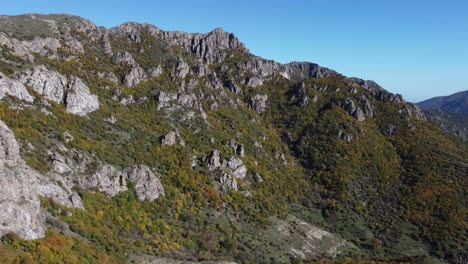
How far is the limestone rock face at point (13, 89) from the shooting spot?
100062 millimetres

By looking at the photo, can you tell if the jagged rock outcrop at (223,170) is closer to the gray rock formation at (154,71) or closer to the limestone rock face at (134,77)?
the limestone rock face at (134,77)

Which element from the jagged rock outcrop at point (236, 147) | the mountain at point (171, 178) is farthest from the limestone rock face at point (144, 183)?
the jagged rock outcrop at point (236, 147)

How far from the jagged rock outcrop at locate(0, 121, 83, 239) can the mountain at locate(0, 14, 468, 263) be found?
0.25m

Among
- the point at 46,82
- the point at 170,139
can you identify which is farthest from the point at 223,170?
the point at 46,82

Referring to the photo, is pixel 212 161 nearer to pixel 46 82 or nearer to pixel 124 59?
pixel 46 82

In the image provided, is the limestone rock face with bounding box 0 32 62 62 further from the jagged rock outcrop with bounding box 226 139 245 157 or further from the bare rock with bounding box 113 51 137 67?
the jagged rock outcrop with bounding box 226 139 245 157

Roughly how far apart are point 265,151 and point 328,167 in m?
30.9

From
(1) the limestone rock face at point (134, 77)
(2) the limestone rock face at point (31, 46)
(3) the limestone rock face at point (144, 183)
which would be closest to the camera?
(3) the limestone rock face at point (144, 183)

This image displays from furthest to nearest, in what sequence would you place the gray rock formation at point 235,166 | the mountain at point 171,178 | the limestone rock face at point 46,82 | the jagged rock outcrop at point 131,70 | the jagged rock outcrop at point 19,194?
the jagged rock outcrop at point 131,70 → the gray rock formation at point 235,166 → the limestone rock face at point 46,82 → the mountain at point 171,178 → the jagged rock outcrop at point 19,194

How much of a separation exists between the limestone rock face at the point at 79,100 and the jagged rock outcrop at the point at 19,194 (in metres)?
51.3

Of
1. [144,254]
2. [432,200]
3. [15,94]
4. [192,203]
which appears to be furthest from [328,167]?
[15,94]

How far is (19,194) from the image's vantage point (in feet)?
212

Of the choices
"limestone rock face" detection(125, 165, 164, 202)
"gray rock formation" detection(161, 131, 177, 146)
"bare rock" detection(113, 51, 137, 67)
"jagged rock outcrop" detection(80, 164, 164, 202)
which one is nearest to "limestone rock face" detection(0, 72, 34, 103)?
"jagged rock outcrop" detection(80, 164, 164, 202)

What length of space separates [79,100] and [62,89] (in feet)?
20.0
